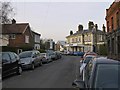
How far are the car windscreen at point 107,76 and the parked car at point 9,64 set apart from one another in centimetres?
945

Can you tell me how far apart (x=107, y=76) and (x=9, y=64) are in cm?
1052

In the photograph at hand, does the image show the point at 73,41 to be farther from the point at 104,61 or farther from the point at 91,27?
the point at 104,61

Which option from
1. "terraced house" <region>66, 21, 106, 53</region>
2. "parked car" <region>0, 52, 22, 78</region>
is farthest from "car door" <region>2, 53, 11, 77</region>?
"terraced house" <region>66, 21, 106, 53</region>

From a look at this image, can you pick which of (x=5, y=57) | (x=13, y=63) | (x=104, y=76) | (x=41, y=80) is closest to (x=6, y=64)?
(x=5, y=57)

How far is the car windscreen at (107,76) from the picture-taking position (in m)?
5.78

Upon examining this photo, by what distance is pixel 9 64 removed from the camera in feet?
51.7

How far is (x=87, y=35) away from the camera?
8700cm

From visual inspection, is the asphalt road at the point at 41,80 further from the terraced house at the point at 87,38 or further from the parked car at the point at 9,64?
the terraced house at the point at 87,38

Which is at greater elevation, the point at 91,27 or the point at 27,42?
the point at 91,27

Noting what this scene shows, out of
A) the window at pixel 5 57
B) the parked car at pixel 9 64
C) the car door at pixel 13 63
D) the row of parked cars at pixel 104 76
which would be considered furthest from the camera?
the car door at pixel 13 63

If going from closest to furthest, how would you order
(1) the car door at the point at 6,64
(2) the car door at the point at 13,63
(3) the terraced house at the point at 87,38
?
(1) the car door at the point at 6,64 → (2) the car door at the point at 13,63 → (3) the terraced house at the point at 87,38

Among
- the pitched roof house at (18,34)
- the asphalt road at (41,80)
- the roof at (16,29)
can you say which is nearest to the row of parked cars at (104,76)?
the asphalt road at (41,80)

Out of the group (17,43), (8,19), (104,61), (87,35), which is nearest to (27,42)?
(17,43)

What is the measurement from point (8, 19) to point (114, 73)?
40206 mm
